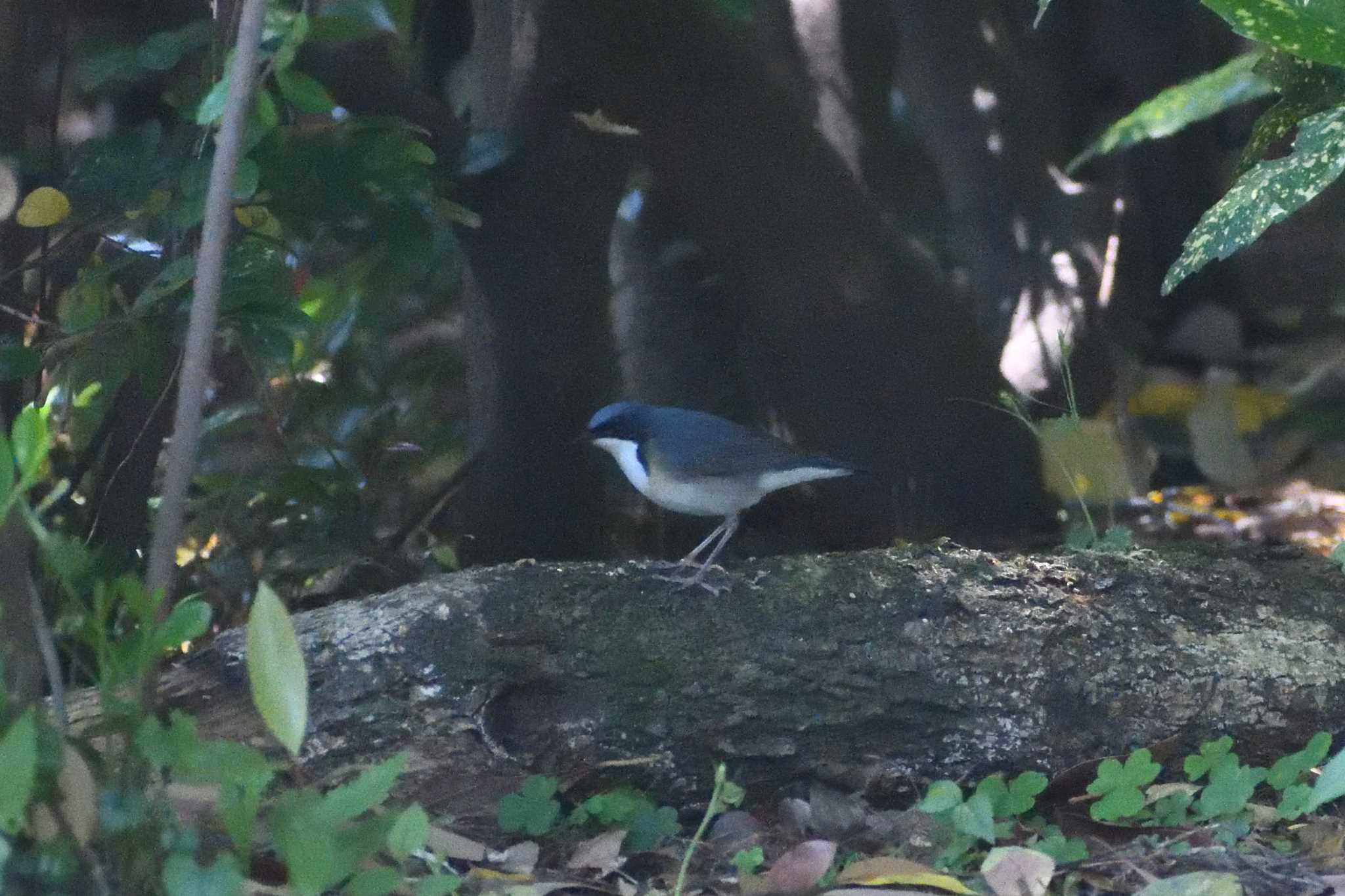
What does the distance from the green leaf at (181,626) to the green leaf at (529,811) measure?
0.79 m

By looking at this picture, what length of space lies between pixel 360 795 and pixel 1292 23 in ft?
7.38

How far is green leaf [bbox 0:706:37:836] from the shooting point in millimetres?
1489

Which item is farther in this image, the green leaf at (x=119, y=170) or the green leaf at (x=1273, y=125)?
the green leaf at (x=1273, y=125)

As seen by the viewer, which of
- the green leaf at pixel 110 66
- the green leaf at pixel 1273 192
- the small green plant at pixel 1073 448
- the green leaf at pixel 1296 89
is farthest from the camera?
the small green plant at pixel 1073 448

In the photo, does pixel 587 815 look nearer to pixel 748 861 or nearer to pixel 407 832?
pixel 748 861

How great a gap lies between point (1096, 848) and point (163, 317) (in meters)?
2.16

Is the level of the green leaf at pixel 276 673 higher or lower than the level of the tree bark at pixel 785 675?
higher

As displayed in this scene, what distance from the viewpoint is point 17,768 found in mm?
1491

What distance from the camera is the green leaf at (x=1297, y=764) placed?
254 cm

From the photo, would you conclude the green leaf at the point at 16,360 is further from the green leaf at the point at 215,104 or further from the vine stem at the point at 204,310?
the vine stem at the point at 204,310

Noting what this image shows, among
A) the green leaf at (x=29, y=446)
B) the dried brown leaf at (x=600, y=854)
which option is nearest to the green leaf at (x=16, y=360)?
the green leaf at (x=29, y=446)

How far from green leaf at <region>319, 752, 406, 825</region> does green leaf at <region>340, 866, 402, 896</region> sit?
73 mm

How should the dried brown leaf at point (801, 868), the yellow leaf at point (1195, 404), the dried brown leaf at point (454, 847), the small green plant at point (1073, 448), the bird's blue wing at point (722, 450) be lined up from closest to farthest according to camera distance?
the dried brown leaf at point (801, 868) → the dried brown leaf at point (454, 847) → the bird's blue wing at point (722, 450) → the small green plant at point (1073, 448) → the yellow leaf at point (1195, 404)

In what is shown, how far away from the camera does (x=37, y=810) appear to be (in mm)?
1611
